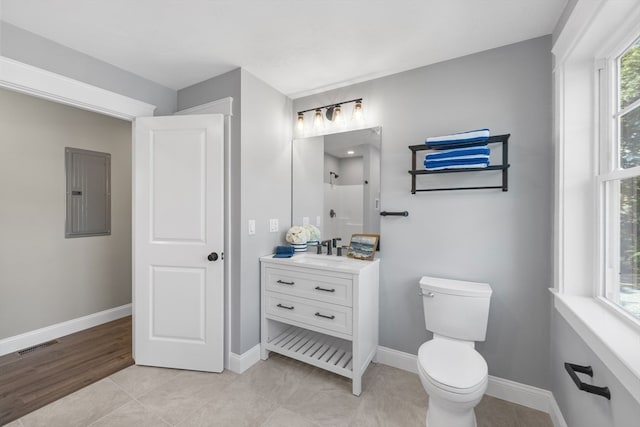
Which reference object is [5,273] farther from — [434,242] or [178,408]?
[434,242]

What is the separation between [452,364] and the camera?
142 cm

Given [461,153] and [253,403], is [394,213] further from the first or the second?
[253,403]

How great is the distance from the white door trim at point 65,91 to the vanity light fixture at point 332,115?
1306 mm

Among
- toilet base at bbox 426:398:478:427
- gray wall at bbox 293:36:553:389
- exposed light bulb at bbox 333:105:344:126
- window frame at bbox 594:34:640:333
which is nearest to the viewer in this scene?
window frame at bbox 594:34:640:333

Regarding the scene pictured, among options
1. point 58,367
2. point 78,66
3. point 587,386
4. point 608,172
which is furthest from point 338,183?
point 58,367

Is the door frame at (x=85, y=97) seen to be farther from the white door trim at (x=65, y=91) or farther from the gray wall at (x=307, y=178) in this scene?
the gray wall at (x=307, y=178)

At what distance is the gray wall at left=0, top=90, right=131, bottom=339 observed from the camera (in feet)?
7.51

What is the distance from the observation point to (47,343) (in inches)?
95.7

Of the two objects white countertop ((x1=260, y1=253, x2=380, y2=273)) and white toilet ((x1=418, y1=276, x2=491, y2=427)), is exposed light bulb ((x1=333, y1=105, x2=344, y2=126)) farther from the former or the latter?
white toilet ((x1=418, y1=276, x2=491, y2=427))

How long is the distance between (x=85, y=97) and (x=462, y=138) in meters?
2.63

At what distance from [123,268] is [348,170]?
284 centimetres

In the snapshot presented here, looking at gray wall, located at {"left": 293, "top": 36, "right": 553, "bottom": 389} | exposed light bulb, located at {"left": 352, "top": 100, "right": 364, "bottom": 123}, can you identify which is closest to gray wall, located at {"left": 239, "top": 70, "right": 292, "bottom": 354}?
exposed light bulb, located at {"left": 352, "top": 100, "right": 364, "bottom": 123}

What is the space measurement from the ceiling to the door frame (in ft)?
0.83

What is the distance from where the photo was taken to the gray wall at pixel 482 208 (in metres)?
1.68
